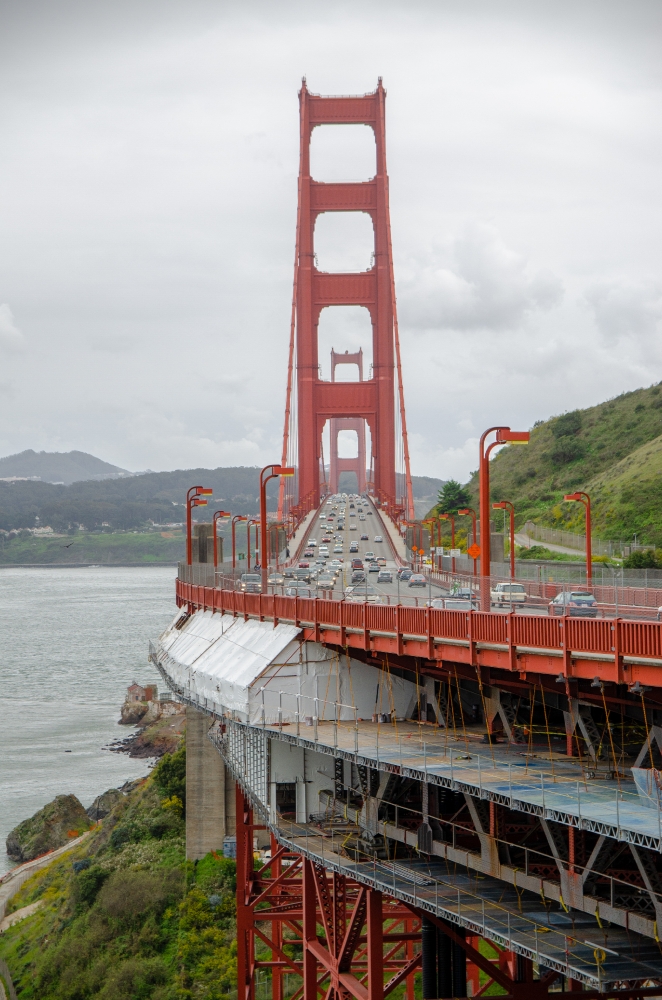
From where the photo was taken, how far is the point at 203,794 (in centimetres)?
4388

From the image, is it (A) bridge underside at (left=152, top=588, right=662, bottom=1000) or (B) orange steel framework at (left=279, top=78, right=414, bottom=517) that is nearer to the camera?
(A) bridge underside at (left=152, top=588, right=662, bottom=1000)

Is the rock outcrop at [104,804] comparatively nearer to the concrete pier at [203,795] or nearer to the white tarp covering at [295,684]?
the concrete pier at [203,795]

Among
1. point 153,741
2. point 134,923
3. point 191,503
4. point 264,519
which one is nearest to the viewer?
point 264,519

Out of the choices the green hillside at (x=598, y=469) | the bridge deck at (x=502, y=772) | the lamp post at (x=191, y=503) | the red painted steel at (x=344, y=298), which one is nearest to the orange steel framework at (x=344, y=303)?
the red painted steel at (x=344, y=298)

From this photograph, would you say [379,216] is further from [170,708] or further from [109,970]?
[109,970]

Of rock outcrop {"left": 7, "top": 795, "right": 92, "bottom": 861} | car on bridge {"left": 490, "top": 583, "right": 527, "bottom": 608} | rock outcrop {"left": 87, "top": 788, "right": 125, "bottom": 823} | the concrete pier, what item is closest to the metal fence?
the concrete pier

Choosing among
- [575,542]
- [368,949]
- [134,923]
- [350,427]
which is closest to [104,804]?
[134,923]

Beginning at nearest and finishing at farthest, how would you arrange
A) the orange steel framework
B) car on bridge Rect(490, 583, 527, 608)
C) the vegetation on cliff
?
car on bridge Rect(490, 583, 527, 608) → the vegetation on cliff → the orange steel framework

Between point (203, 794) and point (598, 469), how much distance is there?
5992 cm

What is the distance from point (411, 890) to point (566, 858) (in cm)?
280

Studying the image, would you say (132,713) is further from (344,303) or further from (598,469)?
(598,469)

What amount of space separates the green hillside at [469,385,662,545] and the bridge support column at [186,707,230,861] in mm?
29461

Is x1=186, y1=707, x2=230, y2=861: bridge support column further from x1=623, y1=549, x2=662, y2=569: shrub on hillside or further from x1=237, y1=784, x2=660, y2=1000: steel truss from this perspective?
x1=623, y1=549, x2=662, y2=569: shrub on hillside

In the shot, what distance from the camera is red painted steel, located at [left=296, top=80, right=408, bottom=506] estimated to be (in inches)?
3620
